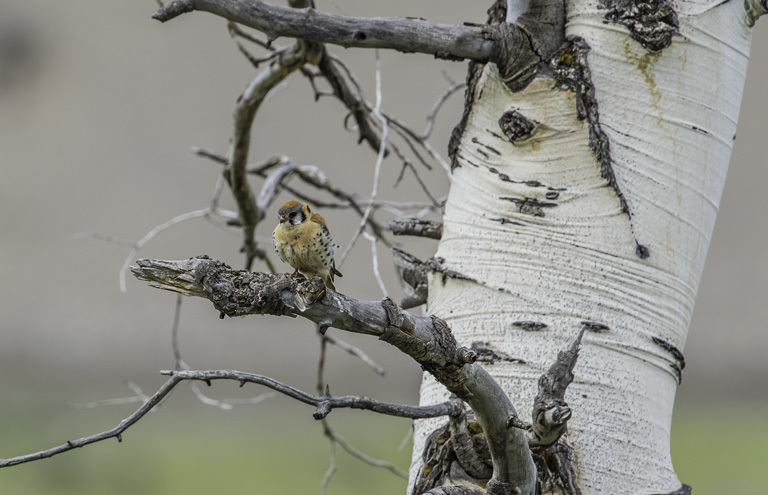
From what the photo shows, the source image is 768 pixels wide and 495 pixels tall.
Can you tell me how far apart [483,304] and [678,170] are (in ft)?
1.74

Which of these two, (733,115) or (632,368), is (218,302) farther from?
(733,115)

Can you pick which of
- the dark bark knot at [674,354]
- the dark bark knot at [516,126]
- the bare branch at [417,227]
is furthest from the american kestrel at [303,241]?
the dark bark knot at [674,354]

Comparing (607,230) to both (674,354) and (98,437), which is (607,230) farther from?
(98,437)

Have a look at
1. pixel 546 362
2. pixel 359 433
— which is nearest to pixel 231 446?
pixel 359 433

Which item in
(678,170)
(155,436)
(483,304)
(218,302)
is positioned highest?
(678,170)

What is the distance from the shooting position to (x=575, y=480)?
1.43m

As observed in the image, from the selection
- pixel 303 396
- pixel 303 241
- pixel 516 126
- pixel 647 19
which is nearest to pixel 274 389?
pixel 303 396

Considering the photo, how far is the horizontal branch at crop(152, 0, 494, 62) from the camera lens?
1.42 metres

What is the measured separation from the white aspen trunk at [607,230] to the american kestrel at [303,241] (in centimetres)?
49

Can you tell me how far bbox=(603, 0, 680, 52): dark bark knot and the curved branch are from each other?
0.92m

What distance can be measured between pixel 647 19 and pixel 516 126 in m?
0.38

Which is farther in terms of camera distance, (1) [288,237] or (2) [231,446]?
(2) [231,446]

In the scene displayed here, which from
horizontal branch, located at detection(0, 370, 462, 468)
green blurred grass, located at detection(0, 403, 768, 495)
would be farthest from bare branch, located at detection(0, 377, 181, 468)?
green blurred grass, located at detection(0, 403, 768, 495)

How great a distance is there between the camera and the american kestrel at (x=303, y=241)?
6.93 ft
